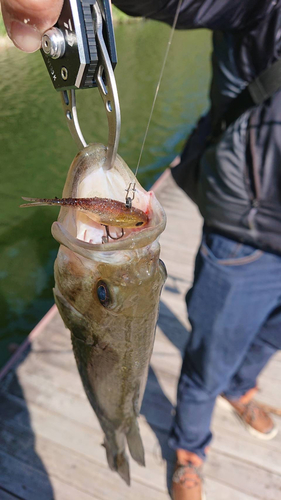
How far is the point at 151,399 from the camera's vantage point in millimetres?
2855

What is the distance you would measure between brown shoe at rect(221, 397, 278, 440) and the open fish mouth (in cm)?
218

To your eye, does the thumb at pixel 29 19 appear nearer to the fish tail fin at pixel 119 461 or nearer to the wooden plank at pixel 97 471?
the fish tail fin at pixel 119 461

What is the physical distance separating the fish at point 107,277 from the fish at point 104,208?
0.7 inches

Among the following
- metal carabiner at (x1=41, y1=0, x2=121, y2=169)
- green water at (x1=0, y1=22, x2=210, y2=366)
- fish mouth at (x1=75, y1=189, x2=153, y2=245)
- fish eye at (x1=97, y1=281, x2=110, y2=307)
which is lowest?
green water at (x1=0, y1=22, x2=210, y2=366)

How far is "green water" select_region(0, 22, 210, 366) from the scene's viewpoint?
18.3 ft

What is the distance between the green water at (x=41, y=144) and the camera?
18.3 ft

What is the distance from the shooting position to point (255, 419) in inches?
103

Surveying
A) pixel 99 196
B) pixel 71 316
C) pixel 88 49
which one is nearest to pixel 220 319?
pixel 71 316

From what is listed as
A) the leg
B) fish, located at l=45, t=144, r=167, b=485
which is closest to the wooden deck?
the leg

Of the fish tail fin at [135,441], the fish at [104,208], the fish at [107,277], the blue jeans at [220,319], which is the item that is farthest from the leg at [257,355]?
the fish at [104,208]

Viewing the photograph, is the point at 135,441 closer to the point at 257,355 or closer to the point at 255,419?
the point at 257,355

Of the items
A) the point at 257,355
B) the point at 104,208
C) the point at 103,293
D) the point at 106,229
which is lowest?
the point at 257,355

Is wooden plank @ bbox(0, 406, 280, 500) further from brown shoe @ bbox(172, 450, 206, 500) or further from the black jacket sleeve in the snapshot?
the black jacket sleeve

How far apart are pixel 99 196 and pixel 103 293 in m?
0.27
